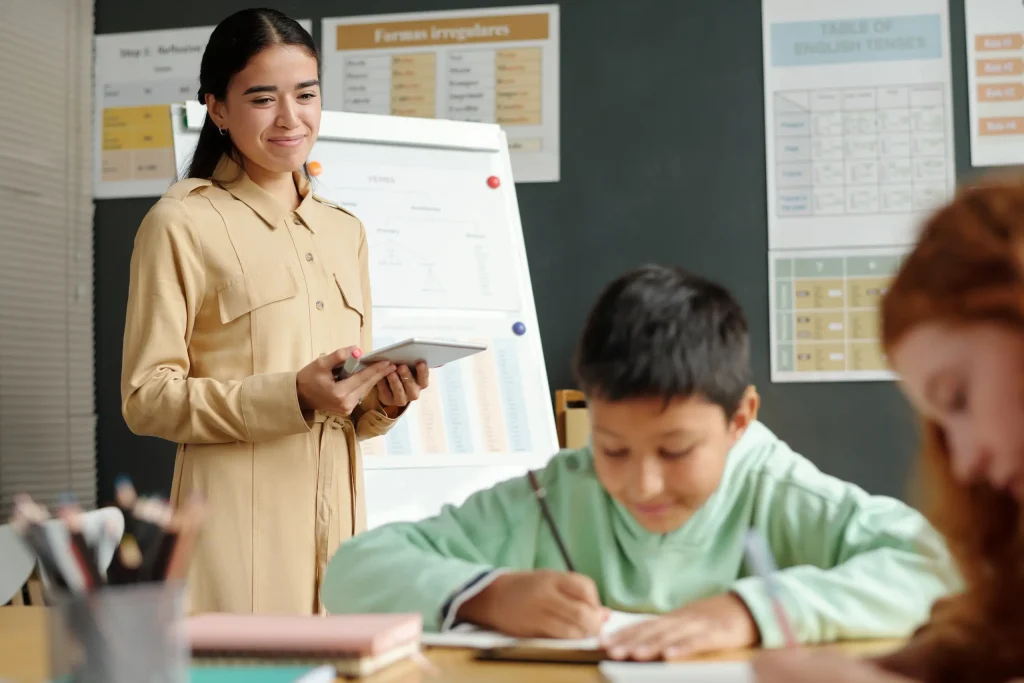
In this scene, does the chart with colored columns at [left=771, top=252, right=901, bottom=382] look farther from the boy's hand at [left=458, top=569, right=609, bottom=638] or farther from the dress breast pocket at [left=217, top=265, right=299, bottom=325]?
the boy's hand at [left=458, top=569, right=609, bottom=638]

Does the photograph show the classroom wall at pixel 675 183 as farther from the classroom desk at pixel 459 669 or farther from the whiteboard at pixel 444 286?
the classroom desk at pixel 459 669

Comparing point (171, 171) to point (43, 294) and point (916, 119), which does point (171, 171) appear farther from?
point (916, 119)

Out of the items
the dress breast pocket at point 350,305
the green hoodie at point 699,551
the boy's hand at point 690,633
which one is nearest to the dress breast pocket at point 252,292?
the dress breast pocket at point 350,305

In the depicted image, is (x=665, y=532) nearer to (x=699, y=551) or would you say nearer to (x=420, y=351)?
(x=699, y=551)

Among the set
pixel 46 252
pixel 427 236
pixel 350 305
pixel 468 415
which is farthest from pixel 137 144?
pixel 350 305

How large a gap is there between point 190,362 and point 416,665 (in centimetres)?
103

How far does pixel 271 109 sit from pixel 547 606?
3.73ft

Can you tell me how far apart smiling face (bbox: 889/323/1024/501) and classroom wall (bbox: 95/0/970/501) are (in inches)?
92.1

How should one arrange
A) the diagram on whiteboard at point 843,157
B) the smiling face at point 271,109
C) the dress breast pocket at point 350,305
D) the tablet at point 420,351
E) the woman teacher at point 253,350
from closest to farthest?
the tablet at point 420,351 → the woman teacher at point 253,350 → the smiling face at point 271,109 → the dress breast pocket at point 350,305 → the diagram on whiteboard at point 843,157

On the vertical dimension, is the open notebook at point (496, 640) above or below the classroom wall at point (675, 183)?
below

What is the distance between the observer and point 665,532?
1.06m

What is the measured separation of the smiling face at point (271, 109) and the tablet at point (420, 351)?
0.41m

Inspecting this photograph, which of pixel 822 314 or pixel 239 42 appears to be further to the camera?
pixel 822 314

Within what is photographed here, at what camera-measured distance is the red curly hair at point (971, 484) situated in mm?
513
